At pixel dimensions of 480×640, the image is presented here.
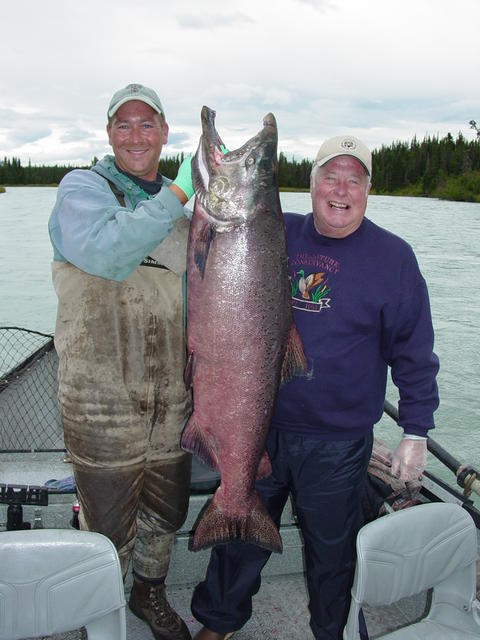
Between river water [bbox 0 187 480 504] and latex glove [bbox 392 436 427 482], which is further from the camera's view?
river water [bbox 0 187 480 504]

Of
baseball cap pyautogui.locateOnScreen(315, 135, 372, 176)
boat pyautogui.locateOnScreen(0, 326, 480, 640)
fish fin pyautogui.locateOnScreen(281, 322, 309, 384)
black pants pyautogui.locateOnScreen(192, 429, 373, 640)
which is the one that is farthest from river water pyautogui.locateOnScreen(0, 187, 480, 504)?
baseball cap pyautogui.locateOnScreen(315, 135, 372, 176)

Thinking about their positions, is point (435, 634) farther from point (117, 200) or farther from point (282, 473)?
point (117, 200)

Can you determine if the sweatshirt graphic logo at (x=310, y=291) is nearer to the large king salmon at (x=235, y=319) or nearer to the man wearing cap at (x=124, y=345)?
the large king salmon at (x=235, y=319)

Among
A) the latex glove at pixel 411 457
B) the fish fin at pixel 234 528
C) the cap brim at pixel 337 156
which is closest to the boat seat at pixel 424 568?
the latex glove at pixel 411 457

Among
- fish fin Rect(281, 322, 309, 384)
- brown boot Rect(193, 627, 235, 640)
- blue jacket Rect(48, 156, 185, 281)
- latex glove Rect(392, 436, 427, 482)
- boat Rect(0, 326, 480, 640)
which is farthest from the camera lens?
boat Rect(0, 326, 480, 640)

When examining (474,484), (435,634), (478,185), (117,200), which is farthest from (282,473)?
(478,185)

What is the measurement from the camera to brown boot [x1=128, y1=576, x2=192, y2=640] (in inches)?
115

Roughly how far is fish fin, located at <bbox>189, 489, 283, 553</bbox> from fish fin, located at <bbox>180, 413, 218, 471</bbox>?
18 cm

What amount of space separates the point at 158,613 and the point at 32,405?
10.5 feet

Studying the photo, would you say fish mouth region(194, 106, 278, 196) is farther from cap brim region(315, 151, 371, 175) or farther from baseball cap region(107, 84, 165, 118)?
baseball cap region(107, 84, 165, 118)

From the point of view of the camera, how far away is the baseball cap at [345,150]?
2539 millimetres

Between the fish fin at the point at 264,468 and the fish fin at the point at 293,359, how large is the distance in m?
0.35

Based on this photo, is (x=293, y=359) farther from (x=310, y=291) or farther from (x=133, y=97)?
(x=133, y=97)

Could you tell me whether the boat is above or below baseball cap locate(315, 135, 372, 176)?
below
